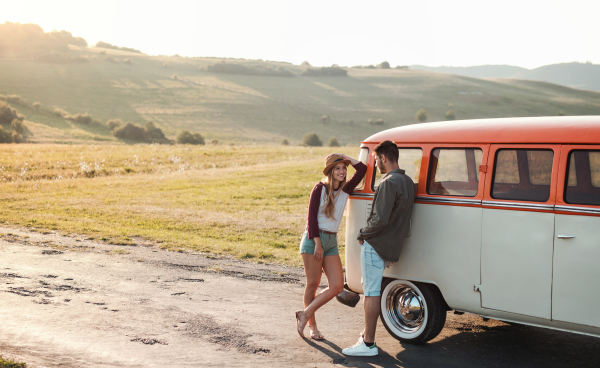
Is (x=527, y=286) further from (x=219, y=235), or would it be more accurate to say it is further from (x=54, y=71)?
(x=54, y=71)

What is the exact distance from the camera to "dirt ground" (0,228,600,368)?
5.23m

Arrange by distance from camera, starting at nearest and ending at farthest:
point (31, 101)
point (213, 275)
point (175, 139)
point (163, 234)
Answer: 1. point (213, 275)
2. point (163, 234)
3. point (175, 139)
4. point (31, 101)

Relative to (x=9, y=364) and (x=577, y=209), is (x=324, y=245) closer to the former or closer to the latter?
(x=577, y=209)

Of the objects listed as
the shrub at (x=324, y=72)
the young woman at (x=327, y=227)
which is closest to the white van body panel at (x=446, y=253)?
the young woman at (x=327, y=227)

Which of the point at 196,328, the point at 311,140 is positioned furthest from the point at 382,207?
the point at 311,140

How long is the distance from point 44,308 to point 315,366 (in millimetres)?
3886

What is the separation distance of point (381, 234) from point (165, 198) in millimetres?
14068

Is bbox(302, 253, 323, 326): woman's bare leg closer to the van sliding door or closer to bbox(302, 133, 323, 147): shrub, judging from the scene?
the van sliding door

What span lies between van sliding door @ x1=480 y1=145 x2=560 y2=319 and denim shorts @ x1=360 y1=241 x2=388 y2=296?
1066mm

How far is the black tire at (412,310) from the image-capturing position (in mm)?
5551

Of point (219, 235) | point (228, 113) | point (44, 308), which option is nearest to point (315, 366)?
point (44, 308)

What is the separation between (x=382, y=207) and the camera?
201 inches

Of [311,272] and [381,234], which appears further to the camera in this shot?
[311,272]

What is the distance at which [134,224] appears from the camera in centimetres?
1364
